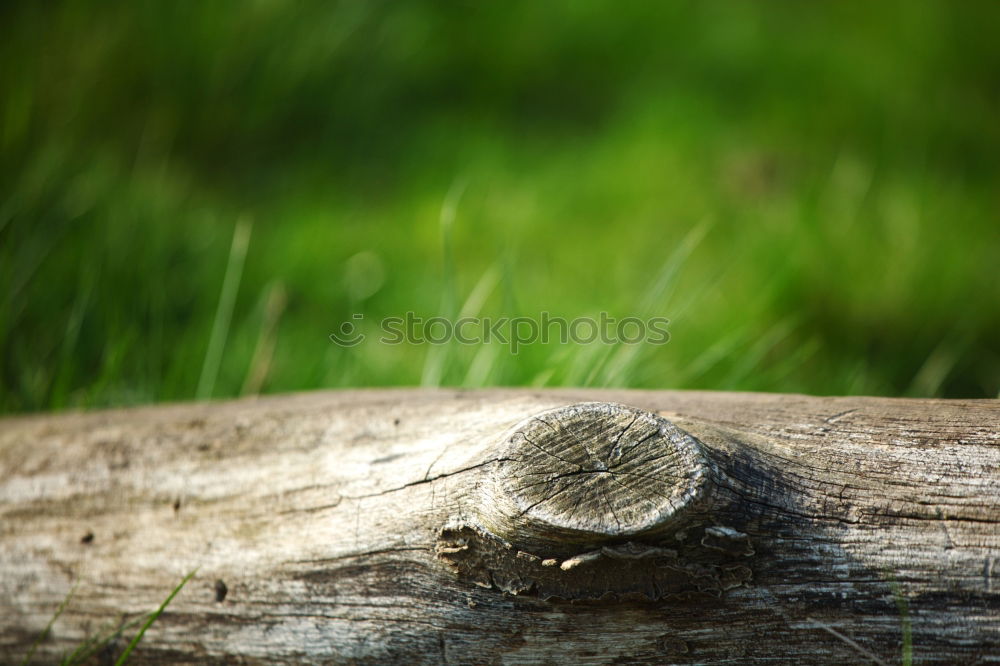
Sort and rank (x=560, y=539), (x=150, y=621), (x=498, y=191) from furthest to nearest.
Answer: (x=498, y=191) → (x=150, y=621) → (x=560, y=539)

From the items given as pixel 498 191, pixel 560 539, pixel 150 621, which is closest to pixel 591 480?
pixel 560 539

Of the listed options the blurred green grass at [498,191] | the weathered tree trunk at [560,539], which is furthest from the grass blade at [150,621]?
the blurred green grass at [498,191]

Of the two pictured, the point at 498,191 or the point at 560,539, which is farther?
the point at 498,191

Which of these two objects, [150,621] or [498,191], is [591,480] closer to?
[150,621]

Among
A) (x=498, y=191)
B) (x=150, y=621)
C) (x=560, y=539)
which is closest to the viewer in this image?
(x=560, y=539)

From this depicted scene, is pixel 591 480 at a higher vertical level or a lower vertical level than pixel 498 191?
lower

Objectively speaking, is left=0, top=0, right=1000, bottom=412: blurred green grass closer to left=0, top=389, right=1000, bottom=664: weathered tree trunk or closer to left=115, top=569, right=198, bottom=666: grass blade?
left=0, top=389, right=1000, bottom=664: weathered tree trunk
